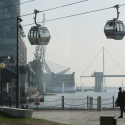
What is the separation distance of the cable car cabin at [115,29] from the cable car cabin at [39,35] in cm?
264

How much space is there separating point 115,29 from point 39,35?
331 cm

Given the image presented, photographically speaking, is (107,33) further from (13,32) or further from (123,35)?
(13,32)

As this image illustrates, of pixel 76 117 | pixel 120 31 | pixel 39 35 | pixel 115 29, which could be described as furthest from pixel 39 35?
pixel 76 117

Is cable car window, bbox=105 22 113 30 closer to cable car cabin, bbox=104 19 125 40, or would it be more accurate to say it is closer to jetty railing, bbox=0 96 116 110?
cable car cabin, bbox=104 19 125 40

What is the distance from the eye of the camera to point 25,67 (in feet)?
297

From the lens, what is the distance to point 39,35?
39.3 feet

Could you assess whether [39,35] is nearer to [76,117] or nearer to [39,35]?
[39,35]

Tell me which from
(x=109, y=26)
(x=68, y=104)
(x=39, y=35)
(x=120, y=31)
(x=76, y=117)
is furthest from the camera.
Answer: (x=68, y=104)

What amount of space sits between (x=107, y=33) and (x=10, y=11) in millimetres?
114769

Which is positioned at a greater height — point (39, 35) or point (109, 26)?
point (109, 26)

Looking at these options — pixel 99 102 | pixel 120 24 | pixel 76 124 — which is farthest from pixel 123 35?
pixel 99 102

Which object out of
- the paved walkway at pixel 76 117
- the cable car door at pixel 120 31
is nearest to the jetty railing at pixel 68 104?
the paved walkway at pixel 76 117

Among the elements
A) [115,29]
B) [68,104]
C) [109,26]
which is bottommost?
[68,104]

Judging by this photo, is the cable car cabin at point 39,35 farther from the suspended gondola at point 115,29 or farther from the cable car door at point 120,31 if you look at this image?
the cable car door at point 120,31
